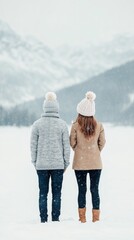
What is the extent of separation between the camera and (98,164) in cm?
695

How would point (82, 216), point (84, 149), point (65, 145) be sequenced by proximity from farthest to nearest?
1. point (82, 216)
2. point (84, 149)
3. point (65, 145)

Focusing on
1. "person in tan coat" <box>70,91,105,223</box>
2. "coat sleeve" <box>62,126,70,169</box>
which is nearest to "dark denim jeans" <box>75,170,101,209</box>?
"person in tan coat" <box>70,91,105,223</box>

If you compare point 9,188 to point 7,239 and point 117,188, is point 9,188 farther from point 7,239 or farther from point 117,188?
point 7,239

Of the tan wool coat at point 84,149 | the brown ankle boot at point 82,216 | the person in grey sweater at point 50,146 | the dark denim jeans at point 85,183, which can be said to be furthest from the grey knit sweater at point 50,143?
the brown ankle boot at point 82,216

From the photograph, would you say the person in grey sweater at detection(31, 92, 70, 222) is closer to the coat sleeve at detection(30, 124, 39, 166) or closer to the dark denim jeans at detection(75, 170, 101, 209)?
the coat sleeve at detection(30, 124, 39, 166)

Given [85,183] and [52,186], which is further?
[85,183]

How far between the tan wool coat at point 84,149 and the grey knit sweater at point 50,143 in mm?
120

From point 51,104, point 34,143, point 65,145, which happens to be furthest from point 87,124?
point 34,143

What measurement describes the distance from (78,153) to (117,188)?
8.12 meters

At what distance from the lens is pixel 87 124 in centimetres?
690

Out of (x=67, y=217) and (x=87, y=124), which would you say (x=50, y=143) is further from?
(x=67, y=217)

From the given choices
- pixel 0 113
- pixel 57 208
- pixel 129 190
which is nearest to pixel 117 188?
pixel 129 190

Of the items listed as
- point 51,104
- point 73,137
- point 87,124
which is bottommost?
point 73,137

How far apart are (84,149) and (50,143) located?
0.43 metres
